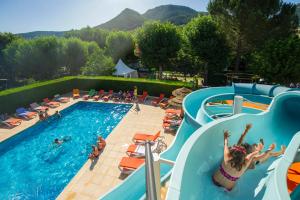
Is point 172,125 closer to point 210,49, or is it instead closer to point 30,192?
point 30,192

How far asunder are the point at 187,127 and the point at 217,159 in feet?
13.5

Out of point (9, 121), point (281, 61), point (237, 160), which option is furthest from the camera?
point (281, 61)

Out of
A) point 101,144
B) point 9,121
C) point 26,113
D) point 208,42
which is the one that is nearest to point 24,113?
point 26,113

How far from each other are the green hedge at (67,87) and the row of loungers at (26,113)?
86 cm

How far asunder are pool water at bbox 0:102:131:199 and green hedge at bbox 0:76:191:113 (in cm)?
386

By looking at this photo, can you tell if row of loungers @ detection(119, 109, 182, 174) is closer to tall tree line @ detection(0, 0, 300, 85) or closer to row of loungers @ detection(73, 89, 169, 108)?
row of loungers @ detection(73, 89, 169, 108)

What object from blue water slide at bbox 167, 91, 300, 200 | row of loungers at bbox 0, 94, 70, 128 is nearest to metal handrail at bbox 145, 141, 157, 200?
blue water slide at bbox 167, 91, 300, 200

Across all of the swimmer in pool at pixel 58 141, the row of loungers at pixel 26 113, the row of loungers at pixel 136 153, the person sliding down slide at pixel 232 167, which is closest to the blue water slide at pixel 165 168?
the row of loungers at pixel 136 153

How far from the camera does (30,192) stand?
10375mm

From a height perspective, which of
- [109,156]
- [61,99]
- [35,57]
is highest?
[35,57]

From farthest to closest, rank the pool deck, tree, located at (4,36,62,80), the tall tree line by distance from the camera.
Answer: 1. tree, located at (4,36,62,80)
2. the tall tree line
3. the pool deck

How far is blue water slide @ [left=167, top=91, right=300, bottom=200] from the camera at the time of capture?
12.4ft

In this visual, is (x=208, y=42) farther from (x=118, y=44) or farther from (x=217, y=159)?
(x=217, y=159)

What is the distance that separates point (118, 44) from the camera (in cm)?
4172
